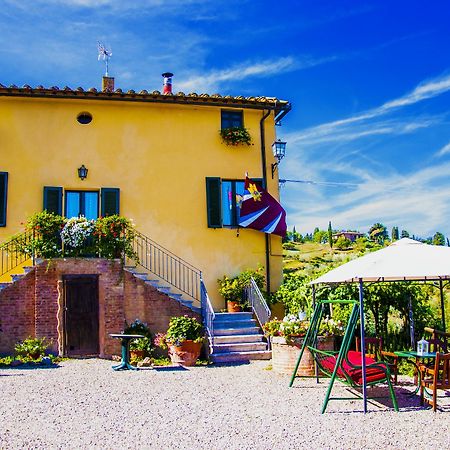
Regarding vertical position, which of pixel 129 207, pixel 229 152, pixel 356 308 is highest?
pixel 229 152

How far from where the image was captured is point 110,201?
14.3m

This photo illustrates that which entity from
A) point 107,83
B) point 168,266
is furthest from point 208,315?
point 107,83

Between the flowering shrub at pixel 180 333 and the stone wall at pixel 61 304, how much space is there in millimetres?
693

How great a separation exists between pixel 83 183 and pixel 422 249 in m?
9.58

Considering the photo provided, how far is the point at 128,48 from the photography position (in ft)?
33.2

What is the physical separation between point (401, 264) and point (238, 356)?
5431 millimetres

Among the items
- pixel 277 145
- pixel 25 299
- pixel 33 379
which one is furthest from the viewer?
pixel 277 145

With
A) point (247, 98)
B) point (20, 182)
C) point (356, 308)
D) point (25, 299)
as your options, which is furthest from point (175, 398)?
point (247, 98)

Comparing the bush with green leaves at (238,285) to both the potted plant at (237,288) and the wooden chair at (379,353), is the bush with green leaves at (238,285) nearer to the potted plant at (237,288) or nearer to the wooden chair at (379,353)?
the potted plant at (237,288)

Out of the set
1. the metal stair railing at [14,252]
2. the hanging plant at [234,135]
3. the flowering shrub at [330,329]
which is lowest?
the flowering shrub at [330,329]

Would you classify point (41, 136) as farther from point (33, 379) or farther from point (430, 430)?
point (430, 430)

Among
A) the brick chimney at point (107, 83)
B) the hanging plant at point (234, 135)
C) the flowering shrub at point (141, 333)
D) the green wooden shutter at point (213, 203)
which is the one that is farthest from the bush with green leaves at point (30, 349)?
the brick chimney at point (107, 83)

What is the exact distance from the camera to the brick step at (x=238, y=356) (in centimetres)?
1147

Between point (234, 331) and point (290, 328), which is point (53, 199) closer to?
point (234, 331)
